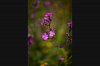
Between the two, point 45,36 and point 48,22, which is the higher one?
point 48,22

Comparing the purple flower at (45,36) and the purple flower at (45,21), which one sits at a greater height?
the purple flower at (45,21)

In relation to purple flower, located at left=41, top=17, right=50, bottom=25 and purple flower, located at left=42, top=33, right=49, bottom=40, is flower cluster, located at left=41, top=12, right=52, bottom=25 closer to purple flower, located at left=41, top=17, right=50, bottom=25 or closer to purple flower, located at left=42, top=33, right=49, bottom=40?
purple flower, located at left=41, top=17, right=50, bottom=25

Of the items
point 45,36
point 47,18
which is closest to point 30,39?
point 45,36

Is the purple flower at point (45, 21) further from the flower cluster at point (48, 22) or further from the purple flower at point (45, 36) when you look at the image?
the purple flower at point (45, 36)

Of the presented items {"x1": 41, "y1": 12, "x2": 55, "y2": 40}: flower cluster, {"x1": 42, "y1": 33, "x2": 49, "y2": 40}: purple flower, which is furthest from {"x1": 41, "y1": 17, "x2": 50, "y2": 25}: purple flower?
{"x1": 42, "y1": 33, "x2": 49, "y2": 40}: purple flower

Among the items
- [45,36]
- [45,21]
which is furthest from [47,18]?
[45,36]

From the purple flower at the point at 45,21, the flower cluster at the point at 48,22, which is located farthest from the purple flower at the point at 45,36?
the purple flower at the point at 45,21

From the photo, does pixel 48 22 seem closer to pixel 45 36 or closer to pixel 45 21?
pixel 45 21

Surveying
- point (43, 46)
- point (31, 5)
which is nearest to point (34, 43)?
point (43, 46)

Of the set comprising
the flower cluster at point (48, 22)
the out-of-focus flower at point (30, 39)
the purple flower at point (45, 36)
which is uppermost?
the flower cluster at point (48, 22)
